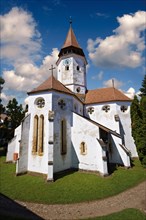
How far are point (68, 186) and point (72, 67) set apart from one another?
19955 millimetres

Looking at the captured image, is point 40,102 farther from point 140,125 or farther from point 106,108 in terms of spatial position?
point 140,125

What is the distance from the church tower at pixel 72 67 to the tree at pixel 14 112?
1176 cm

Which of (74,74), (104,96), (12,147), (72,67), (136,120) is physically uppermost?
(72,67)

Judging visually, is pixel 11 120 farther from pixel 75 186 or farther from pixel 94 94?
pixel 75 186

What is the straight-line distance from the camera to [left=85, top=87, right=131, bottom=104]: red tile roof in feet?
80.9

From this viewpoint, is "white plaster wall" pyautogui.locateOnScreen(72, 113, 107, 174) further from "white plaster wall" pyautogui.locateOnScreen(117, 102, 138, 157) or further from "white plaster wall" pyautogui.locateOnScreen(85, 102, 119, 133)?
"white plaster wall" pyautogui.locateOnScreen(117, 102, 138, 157)

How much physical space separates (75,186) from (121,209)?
15.0 ft

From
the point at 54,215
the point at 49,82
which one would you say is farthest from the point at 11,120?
the point at 54,215

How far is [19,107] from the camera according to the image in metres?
31.5

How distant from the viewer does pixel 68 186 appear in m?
12.9

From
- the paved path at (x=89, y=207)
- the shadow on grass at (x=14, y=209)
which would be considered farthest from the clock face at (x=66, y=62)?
the shadow on grass at (x=14, y=209)

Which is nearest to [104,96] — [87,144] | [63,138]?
[87,144]

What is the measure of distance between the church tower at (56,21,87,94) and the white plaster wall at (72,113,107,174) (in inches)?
378

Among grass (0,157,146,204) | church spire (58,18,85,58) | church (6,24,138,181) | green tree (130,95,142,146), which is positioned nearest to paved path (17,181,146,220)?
grass (0,157,146,204)
